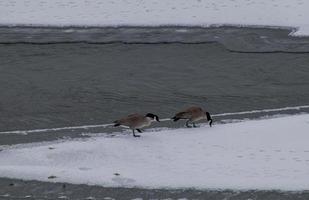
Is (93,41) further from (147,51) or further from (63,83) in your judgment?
(63,83)

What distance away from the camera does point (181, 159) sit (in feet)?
41.6

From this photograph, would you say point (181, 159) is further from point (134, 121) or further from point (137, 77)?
point (137, 77)

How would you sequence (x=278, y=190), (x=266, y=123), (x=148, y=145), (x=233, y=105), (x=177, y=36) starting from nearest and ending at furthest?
(x=278, y=190) → (x=148, y=145) → (x=266, y=123) → (x=233, y=105) → (x=177, y=36)

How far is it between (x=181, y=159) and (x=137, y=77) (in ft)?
24.9

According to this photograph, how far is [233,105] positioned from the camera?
17.0m

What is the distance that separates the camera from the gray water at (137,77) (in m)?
15.6

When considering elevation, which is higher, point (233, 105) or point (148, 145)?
point (233, 105)

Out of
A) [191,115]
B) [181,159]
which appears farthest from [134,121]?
[181,159]

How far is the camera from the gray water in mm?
15602
